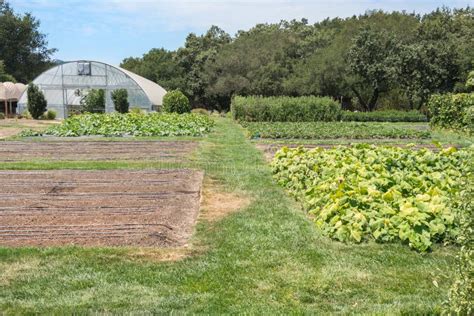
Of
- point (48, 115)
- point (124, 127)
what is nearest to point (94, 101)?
point (48, 115)

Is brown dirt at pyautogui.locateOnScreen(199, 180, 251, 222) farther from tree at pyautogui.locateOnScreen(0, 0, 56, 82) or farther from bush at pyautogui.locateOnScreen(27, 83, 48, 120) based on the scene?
tree at pyautogui.locateOnScreen(0, 0, 56, 82)

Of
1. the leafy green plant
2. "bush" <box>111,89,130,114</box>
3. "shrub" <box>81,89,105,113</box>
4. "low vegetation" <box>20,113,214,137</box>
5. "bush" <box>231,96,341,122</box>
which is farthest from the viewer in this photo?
"shrub" <box>81,89,105,113</box>

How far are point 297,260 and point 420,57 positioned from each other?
33190mm

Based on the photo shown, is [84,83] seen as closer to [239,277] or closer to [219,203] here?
[219,203]

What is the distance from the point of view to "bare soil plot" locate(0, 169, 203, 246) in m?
6.11

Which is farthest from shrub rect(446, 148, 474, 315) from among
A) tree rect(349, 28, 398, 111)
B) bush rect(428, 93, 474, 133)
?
tree rect(349, 28, 398, 111)

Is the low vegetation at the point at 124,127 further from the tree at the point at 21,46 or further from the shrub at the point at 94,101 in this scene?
the tree at the point at 21,46

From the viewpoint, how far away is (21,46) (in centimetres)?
6381

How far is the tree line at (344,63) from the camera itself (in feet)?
116

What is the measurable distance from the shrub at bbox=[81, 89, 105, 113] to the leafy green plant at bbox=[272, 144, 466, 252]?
2685cm

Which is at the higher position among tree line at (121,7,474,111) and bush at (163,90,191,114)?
tree line at (121,7,474,111)

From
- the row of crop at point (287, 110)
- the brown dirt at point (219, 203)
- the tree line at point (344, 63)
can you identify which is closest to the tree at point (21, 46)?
the tree line at point (344, 63)

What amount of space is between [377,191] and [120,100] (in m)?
27.9

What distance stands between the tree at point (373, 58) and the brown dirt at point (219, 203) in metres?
30.7
